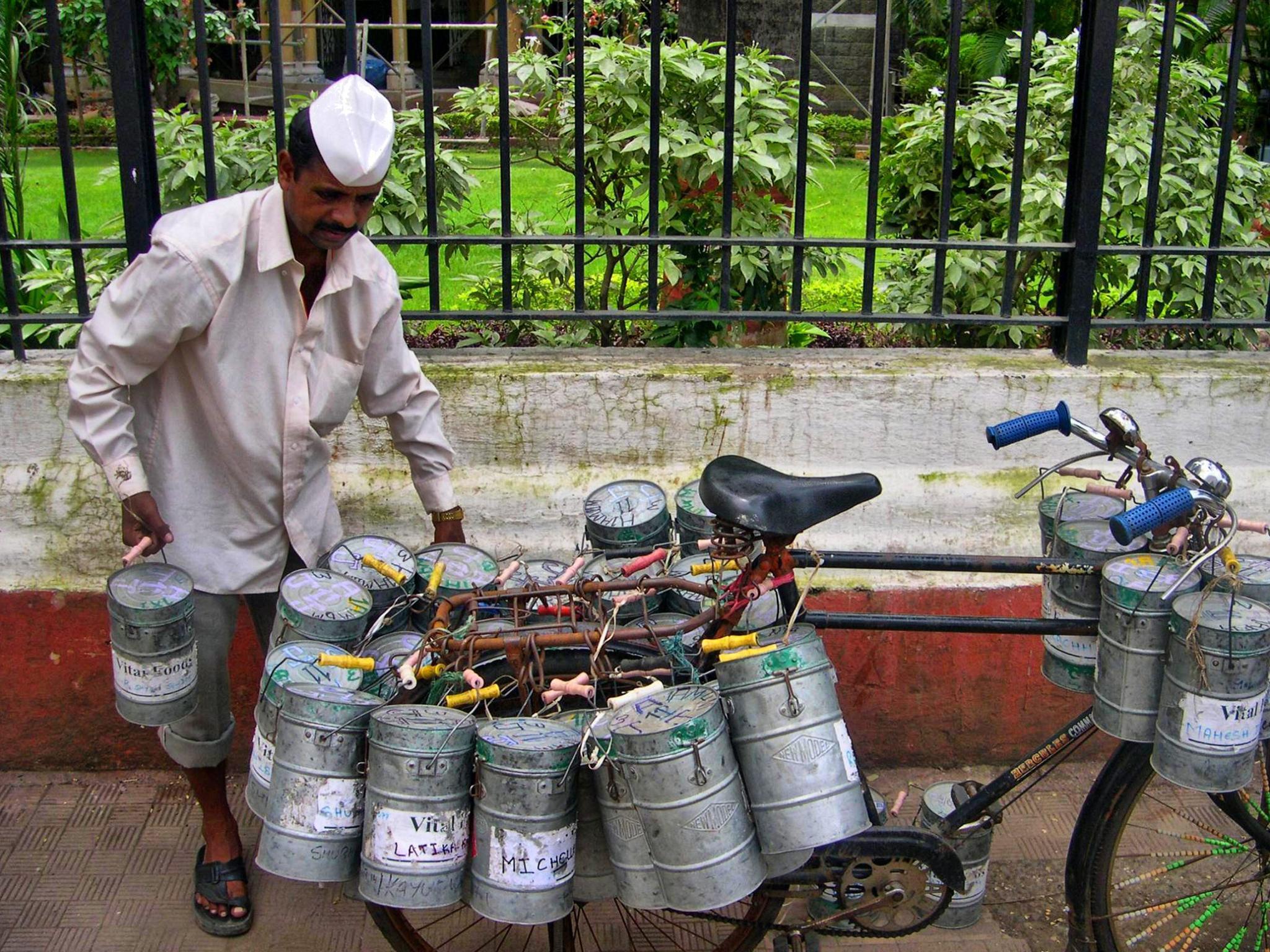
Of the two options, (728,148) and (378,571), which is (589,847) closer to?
(378,571)

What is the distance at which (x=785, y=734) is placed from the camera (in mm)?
2260

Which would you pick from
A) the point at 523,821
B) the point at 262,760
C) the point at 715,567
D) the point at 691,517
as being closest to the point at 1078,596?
the point at 715,567

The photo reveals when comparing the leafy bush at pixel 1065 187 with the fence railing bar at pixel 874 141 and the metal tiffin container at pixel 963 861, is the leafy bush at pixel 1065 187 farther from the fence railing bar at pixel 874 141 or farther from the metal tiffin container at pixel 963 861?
the metal tiffin container at pixel 963 861

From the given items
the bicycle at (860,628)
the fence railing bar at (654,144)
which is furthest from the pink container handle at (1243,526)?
the fence railing bar at (654,144)

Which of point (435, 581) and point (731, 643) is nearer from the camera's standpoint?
point (731, 643)

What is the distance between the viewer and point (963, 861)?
3105mm

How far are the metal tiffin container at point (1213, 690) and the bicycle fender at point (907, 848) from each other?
0.48 metres

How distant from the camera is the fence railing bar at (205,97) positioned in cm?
338

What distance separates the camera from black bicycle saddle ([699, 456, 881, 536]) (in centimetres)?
239

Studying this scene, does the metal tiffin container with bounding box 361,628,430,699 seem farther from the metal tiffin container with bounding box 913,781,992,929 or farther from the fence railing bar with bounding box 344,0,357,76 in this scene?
the fence railing bar with bounding box 344,0,357,76

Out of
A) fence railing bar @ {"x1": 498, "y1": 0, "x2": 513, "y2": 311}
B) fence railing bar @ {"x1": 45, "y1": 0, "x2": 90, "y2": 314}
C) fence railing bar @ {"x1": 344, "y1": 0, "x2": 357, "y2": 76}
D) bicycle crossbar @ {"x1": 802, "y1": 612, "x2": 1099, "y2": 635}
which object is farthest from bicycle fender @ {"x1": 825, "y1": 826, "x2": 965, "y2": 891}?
fence railing bar @ {"x1": 45, "y1": 0, "x2": 90, "y2": 314}

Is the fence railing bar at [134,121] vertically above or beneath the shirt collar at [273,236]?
above

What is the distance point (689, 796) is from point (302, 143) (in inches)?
57.6

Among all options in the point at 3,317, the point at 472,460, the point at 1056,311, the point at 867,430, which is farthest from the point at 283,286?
the point at 1056,311
